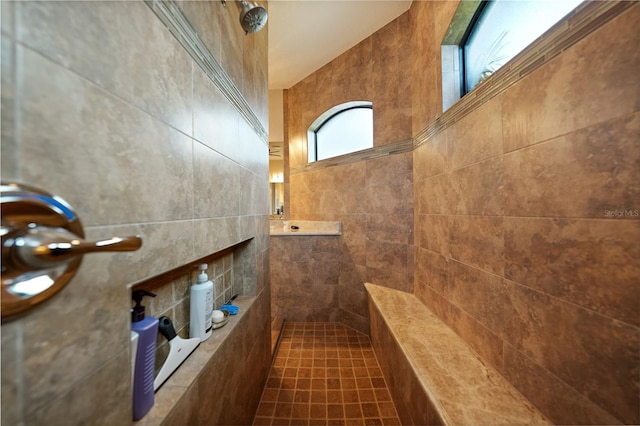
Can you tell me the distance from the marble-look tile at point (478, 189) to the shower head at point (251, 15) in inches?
50.2

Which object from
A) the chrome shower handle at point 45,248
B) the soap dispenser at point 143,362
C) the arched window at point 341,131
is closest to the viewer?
the chrome shower handle at point 45,248

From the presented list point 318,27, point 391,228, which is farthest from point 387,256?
point 318,27

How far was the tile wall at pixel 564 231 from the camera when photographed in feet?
1.98

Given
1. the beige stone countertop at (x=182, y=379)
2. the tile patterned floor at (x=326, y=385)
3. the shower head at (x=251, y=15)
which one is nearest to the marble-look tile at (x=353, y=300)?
the tile patterned floor at (x=326, y=385)

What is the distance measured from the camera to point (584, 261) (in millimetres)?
690

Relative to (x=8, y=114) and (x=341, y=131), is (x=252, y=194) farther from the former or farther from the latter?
(x=341, y=131)

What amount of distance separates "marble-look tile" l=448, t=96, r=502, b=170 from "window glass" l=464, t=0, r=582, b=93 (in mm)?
250

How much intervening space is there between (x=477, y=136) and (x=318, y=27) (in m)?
1.92

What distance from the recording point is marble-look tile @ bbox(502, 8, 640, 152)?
23.6 inches

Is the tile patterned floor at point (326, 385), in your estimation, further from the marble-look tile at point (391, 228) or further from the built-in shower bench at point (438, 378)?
the marble-look tile at point (391, 228)

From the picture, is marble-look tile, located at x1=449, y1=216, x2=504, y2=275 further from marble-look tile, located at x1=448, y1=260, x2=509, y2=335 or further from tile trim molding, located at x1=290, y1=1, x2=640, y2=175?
tile trim molding, located at x1=290, y1=1, x2=640, y2=175

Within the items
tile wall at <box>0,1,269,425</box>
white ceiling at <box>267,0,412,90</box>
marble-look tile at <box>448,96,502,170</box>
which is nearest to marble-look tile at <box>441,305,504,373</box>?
marble-look tile at <box>448,96,502,170</box>

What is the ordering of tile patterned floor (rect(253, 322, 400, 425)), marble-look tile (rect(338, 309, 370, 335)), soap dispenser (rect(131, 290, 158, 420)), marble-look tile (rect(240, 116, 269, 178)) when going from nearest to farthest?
soap dispenser (rect(131, 290, 158, 420))
marble-look tile (rect(240, 116, 269, 178))
tile patterned floor (rect(253, 322, 400, 425))
marble-look tile (rect(338, 309, 370, 335))

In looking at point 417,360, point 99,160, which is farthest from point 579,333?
point 99,160
